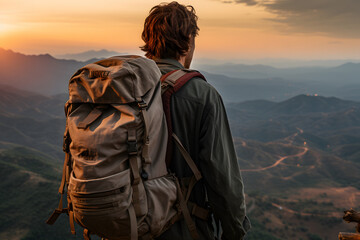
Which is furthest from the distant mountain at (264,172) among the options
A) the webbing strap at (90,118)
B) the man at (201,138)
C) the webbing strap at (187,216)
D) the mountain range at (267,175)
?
the webbing strap at (90,118)

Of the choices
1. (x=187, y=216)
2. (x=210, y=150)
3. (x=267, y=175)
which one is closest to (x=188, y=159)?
(x=210, y=150)

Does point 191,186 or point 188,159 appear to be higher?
point 188,159

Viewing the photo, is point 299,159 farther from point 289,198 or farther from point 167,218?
point 167,218

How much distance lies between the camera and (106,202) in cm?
207

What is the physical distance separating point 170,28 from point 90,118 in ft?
3.35

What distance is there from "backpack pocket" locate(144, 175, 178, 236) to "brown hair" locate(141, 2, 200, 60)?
44.2 inches

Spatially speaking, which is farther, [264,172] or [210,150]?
[264,172]

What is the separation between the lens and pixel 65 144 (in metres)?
2.44

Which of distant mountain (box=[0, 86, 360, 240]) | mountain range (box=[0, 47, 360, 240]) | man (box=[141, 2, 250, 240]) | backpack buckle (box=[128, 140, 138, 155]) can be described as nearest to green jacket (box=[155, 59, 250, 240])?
man (box=[141, 2, 250, 240])

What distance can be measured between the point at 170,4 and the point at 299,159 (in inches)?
4340

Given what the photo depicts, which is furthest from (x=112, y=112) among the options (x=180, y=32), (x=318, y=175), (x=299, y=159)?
(x=299, y=159)

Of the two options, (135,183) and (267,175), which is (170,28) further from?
(267,175)

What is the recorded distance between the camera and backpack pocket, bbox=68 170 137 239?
81.3 inches

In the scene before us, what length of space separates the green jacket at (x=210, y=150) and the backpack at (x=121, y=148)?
0.42ft
